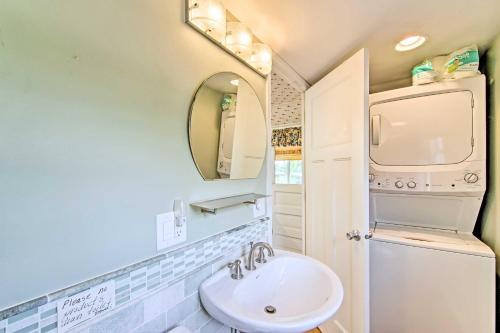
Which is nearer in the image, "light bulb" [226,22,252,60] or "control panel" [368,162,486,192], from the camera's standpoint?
"light bulb" [226,22,252,60]

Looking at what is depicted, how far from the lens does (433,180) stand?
1.57m

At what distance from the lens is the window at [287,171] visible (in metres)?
3.78

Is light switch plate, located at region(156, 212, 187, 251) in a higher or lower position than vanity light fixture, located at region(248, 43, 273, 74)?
lower

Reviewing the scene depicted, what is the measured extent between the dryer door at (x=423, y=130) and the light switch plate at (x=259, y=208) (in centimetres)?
101

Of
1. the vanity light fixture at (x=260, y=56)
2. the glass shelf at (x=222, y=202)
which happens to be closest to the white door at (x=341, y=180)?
the vanity light fixture at (x=260, y=56)

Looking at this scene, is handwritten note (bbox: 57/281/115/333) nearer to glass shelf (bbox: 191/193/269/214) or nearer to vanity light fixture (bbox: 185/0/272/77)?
glass shelf (bbox: 191/193/269/214)

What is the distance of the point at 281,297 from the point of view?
1153 millimetres

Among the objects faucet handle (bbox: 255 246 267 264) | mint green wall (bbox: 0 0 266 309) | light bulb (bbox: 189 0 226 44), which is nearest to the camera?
mint green wall (bbox: 0 0 266 309)

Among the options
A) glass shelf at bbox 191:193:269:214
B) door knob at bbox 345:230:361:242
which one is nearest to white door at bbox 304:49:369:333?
door knob at bbox 345:230:361:242

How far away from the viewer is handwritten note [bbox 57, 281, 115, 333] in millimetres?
594

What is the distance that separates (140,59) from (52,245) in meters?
0.62

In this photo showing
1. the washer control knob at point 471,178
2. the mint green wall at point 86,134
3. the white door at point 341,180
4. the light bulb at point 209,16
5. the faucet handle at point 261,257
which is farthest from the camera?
the washer control knob at point 471,178

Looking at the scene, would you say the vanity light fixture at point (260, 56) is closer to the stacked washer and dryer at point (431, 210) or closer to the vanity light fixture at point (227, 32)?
the vanity light fixture at point (227, 32)

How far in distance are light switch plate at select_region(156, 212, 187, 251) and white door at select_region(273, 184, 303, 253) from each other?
2.84 metres
